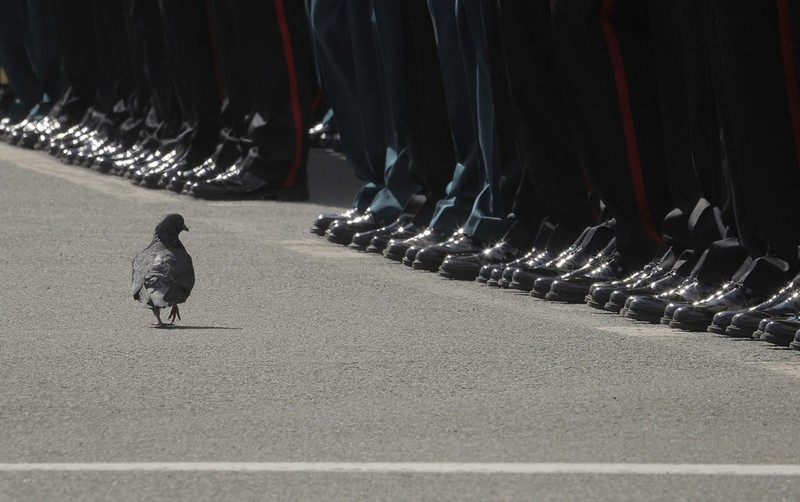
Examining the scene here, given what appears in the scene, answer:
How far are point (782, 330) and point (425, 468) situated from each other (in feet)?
7.13

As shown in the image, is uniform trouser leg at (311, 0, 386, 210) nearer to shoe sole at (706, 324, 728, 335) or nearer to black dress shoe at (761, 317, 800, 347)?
shoe sole at (706, 324, 728, 335)

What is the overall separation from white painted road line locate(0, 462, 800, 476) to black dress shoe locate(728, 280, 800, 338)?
78.3 inches

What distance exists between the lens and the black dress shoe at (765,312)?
22.1 feet

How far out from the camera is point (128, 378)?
602 centimetres

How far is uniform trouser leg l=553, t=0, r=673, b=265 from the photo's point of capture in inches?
307

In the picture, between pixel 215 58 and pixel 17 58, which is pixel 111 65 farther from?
pixel 215 58

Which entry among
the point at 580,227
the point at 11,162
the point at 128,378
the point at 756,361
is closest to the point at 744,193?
the point at 756,361

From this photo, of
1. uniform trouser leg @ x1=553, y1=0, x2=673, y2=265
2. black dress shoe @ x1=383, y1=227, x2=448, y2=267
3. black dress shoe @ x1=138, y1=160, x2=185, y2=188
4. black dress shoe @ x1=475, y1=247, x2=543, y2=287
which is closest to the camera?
uniform trouser leg @ x1=553, y1=0, x2=673, y2=265

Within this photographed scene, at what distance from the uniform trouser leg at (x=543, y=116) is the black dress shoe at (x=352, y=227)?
76.2 inches

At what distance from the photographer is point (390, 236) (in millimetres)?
9797

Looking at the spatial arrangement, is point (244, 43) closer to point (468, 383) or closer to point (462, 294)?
point (462, 294)

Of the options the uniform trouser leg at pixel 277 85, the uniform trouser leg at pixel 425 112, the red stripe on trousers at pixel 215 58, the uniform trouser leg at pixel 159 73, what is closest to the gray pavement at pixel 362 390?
the uniform trouser leg at pixel 425 112

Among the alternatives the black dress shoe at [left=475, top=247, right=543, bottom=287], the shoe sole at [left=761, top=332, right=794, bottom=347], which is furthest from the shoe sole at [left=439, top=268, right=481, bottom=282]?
the shoe sole at [left=761, top=332, right=794, bottom=347]

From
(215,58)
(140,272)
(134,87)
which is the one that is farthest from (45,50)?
(140,272)
